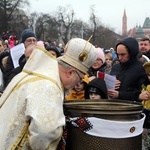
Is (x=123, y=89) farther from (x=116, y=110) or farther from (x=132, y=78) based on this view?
(x=116, y=110)

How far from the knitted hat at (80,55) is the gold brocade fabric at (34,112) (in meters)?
0.12

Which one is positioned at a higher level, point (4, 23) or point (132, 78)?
point (132, 78)

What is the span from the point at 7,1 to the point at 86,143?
51335 mm

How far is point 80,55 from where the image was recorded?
2205 millimetres

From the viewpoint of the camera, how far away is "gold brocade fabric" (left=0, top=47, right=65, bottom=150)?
6.28ft

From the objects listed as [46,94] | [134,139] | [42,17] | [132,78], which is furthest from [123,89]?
[42,17]

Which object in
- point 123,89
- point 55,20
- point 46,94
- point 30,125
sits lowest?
point 55,20

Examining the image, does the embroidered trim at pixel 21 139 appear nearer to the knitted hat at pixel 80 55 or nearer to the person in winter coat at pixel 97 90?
the knitted hat at pixel 80 55

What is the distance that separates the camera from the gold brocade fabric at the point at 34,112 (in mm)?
1913

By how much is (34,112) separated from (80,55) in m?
0.51

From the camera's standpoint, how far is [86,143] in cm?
211

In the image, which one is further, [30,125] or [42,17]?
[42,17]

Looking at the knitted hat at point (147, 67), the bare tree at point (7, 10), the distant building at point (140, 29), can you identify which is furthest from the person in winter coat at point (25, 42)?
the distant building at point (140, 29)

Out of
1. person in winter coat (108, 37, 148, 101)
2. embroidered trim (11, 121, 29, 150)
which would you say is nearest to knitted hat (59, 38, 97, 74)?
embroidered trim (11, 121, 29, 150)
